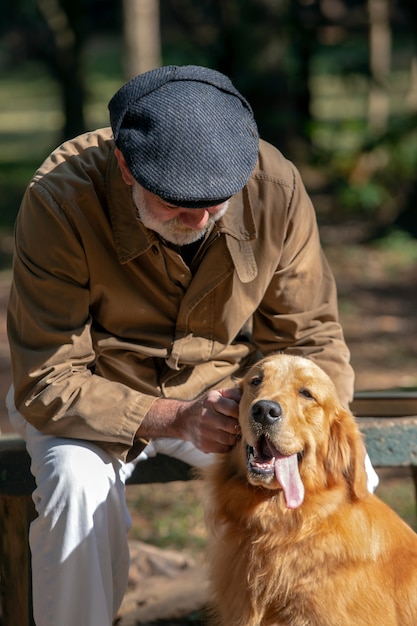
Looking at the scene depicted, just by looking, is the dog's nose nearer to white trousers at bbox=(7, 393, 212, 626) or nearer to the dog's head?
the dog's head

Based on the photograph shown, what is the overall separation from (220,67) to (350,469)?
12.3 meters

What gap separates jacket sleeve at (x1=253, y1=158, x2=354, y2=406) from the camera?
3.62 m

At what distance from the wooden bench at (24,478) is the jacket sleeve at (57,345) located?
38cm

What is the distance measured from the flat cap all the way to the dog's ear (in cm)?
88

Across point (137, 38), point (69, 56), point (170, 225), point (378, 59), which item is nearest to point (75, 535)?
point (170, 225)

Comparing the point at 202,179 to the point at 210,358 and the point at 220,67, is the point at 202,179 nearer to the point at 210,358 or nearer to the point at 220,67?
the point at 210,358

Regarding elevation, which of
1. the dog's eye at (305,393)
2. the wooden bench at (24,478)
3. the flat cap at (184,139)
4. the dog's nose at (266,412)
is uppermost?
the flat cap at (184,139)

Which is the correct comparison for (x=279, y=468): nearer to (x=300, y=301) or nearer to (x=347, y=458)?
(x=347, y=458)

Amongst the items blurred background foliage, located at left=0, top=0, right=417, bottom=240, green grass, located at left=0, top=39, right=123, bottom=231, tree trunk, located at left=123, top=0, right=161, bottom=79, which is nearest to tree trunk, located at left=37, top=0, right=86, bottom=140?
blurred background foliage, located at left=0, top=0, right=417, bottom=240

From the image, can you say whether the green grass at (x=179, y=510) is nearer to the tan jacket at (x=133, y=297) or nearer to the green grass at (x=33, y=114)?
the tan jacket at (x=133, y=297)

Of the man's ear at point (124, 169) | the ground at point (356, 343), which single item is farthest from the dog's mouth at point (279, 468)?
the ground at point (356, 343)

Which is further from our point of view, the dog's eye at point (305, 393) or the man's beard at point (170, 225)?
the man's beard at point (170, 225)

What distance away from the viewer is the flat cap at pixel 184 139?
9.77ft

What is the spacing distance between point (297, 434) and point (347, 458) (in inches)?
9.0
